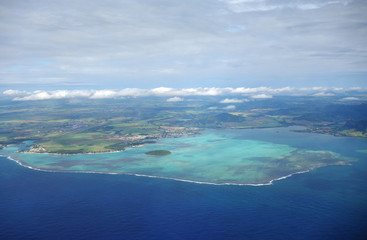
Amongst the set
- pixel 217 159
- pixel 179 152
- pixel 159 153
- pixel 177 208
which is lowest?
pixel 177 208

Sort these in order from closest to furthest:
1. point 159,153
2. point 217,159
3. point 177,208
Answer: point 177,208
point 217,159
point 159,153

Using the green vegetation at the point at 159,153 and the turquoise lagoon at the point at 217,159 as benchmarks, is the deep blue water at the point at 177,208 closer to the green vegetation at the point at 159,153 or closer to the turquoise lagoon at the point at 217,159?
the turquoise lagoon at the point at 217,159

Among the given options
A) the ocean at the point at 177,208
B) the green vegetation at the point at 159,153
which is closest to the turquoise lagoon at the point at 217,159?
the green vegetation at the point at 159,153

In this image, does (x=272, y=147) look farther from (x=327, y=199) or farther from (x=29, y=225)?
(x=29, y=225)

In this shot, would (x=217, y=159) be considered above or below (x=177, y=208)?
above

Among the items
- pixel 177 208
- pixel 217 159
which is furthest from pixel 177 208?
pixel 217 159

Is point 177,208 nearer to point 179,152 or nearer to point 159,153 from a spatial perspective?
point 159,153

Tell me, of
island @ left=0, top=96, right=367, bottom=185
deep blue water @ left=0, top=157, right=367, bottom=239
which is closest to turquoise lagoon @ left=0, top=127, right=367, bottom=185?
island @ left=0, top=96, right=367, bottom=185
